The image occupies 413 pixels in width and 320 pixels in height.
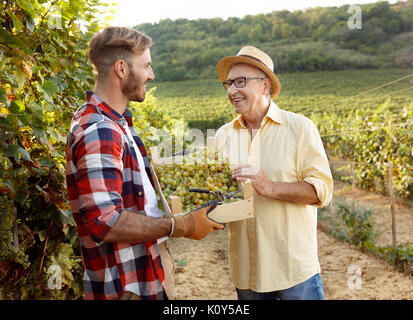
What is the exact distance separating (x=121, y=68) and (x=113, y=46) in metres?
0.09

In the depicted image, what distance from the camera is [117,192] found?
53.8 inches

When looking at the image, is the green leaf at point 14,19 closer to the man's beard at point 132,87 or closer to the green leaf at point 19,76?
the green leaf at point 19,76

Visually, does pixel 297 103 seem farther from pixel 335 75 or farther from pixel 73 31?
pixel 73 31

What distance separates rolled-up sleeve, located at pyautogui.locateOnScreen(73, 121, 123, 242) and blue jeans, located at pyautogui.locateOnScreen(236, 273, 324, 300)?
110cm

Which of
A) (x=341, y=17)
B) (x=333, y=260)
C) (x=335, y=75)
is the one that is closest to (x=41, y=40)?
(x=333, y=260)

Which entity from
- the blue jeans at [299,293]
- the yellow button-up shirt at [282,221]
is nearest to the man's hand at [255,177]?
the yellow button-up shirt at [282,221]

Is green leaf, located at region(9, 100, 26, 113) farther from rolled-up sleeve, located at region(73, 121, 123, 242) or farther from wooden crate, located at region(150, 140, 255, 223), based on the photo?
wooden crate, located at region(150, 140, 255, 223)

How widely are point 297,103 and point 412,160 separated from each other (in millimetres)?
28720

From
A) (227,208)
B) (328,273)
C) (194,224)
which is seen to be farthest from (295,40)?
Result: (194,224)

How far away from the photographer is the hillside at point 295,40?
46.3 m

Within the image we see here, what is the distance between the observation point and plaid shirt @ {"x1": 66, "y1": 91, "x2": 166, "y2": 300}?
4.40 feet

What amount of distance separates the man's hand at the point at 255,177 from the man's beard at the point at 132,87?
64 centimetres

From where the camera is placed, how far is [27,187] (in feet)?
6.35

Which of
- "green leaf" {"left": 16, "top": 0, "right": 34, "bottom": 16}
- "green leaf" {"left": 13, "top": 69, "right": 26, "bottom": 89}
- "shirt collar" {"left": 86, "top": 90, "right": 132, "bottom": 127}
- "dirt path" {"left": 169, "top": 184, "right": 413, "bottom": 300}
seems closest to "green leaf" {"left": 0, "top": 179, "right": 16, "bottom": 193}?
"green leaf" {"left": 13, "top": 69, "right": 26, "bottom": 89}
